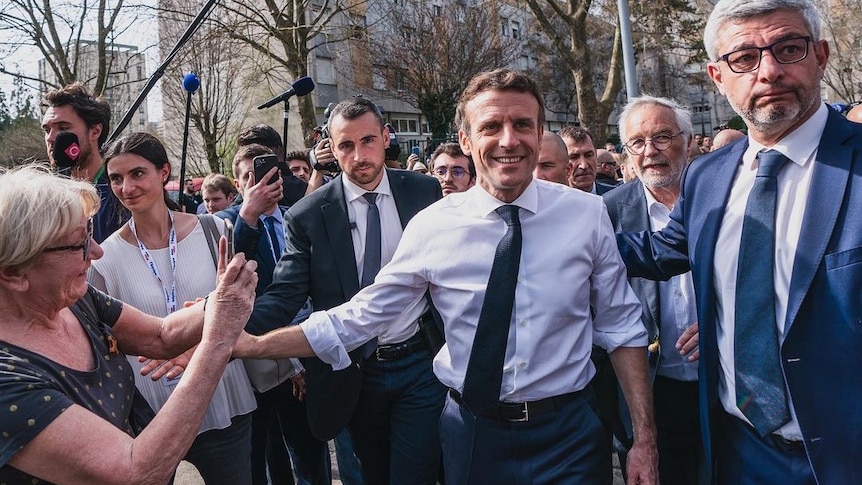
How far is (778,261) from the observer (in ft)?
6.19

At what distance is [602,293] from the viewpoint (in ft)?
7.52

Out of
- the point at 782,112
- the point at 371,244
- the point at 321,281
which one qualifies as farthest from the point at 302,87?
the point at 782,112

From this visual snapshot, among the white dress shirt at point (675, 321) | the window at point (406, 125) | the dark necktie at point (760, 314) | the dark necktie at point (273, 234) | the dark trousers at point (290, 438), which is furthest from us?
the window at point (406, 125)

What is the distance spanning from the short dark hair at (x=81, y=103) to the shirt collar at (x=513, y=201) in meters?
2.58

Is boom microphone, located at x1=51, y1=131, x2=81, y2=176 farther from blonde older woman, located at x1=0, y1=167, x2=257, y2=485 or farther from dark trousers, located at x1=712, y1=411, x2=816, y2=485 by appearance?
dark trousers, located at x1=712, y1=411, x2=816, y2=485

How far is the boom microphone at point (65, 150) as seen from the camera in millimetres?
3365

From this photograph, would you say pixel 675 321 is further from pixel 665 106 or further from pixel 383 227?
pixel 383 227

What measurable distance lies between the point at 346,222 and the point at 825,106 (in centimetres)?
207

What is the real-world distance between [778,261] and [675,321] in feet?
3.31

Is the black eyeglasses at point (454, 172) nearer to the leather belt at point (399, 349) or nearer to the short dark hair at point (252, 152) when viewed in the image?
the short dark hair at point (252, 152)

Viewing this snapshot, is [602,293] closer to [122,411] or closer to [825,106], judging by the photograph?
[825,106]

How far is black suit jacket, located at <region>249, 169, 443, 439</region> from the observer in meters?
3.03

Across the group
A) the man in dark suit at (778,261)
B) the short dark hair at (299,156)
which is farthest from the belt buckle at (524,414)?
the short dark hair at (299,156)

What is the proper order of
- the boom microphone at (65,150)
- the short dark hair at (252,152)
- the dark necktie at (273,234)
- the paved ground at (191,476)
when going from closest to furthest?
the boom microphone at (65,150) → the dark necktie at (273,234) → the short dark hair at (252,152) → the paved ground at (191,476)
